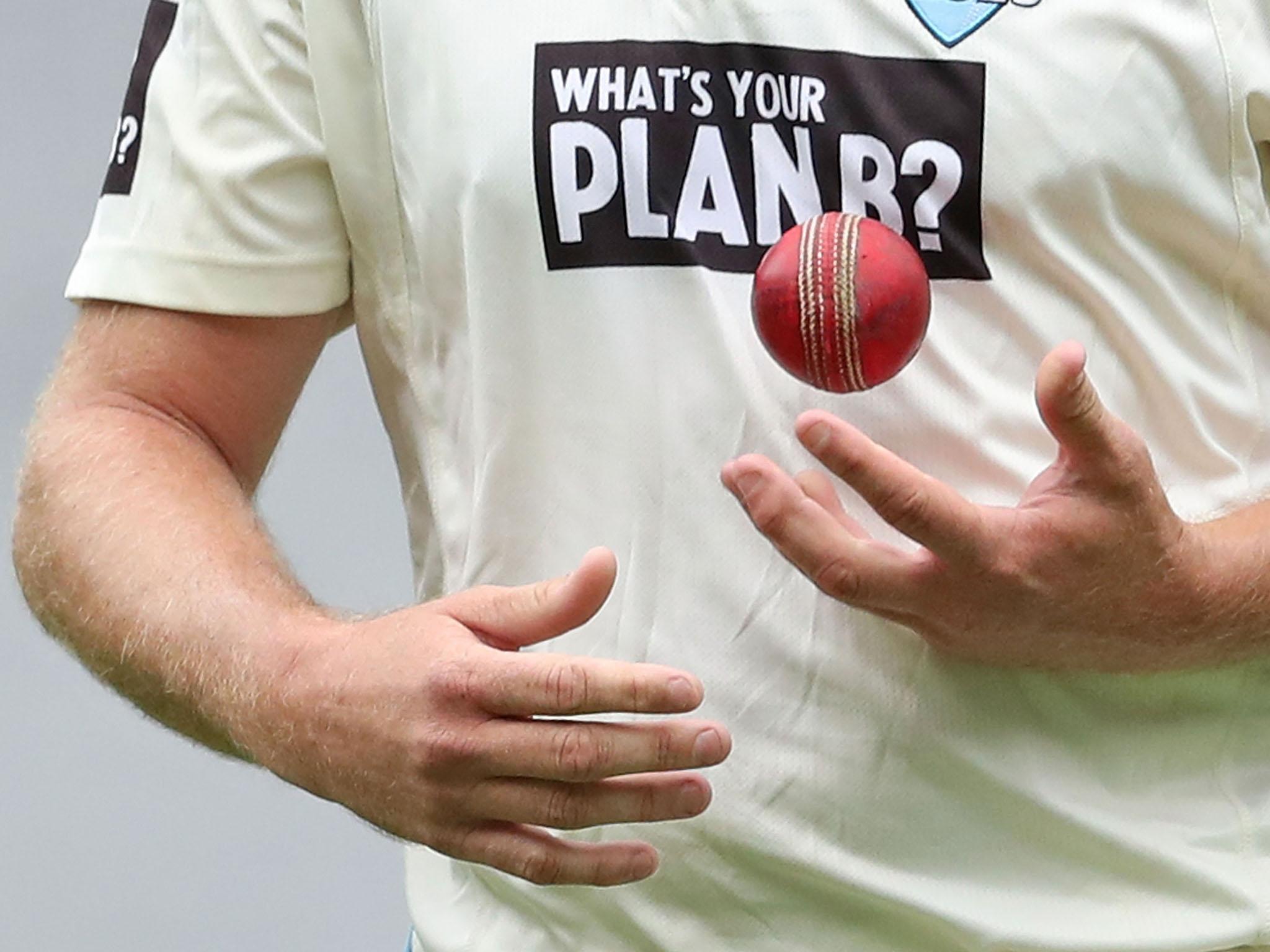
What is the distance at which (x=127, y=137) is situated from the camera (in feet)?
3.65

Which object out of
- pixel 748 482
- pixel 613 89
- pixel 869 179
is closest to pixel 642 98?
pixel 613 89

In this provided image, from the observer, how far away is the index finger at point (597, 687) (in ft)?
2.58

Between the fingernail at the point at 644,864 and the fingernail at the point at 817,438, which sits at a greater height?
the fingernail at the point at 817,438

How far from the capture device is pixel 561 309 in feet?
3.23

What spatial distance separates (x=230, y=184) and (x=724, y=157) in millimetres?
294

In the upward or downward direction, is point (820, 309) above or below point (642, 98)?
below

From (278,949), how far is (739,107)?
1.65 metres

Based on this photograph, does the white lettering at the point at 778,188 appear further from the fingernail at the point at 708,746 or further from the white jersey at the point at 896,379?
the fingernail at the point at 708,746

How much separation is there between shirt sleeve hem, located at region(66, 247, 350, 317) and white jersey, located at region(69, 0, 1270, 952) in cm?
12

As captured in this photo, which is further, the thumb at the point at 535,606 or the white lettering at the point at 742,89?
the white lettering at the point at 742,89

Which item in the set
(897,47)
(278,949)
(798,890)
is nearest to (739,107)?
(897,47)

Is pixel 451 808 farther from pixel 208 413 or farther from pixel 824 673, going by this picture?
pixel 208 413

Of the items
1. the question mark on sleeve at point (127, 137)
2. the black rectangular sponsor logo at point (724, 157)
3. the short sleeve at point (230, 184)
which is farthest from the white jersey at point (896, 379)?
the question mark on sleeve at point (127, 137)

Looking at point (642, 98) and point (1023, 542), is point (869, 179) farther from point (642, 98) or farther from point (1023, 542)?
point (1023, 542)
